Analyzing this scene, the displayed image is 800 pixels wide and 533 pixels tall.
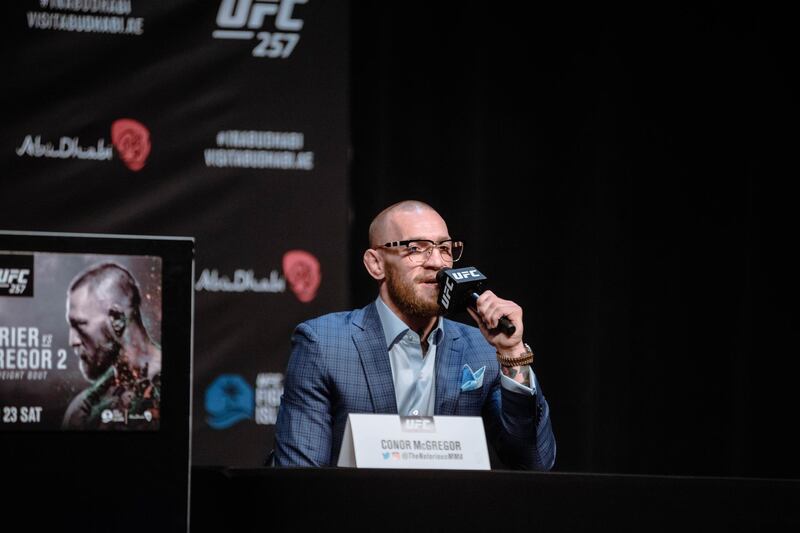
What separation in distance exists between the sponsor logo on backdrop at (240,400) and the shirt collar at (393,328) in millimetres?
797

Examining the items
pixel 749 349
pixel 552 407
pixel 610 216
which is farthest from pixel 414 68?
pixel 749 349

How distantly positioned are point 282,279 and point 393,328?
84 cm

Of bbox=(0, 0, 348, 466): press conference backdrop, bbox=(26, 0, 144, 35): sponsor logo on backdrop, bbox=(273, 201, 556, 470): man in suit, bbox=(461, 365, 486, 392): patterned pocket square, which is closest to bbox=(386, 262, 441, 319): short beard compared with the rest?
bbox=(273, 201, 556, 470): man in suit

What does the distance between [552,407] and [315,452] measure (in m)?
1.62

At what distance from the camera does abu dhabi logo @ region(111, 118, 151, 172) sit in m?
3.14

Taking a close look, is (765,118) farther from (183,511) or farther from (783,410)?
(183,511)

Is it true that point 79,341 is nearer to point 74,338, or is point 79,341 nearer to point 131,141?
point 74,338

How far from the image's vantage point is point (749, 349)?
149 inches

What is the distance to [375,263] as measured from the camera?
8.32 ft

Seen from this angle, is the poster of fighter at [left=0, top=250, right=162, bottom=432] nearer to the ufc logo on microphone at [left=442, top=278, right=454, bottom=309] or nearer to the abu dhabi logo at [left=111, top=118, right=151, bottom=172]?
the ufc logo on microphone at [left=442, top=278, right=454, bottom=309]

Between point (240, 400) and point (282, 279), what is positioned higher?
point (282, 279)

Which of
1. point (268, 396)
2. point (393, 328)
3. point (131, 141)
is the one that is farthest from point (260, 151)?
point (393, 328)

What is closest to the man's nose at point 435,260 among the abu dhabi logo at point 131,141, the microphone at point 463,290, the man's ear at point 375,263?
the man's ear at point 375,263

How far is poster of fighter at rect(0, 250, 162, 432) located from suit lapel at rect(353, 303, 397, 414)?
4.68ft
